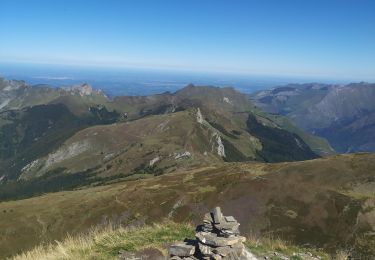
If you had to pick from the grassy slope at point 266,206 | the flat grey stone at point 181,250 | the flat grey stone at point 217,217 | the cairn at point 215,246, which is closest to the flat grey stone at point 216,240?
the cairn at point 215,246

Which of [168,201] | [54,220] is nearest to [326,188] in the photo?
[168,201]

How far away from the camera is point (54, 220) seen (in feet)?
395

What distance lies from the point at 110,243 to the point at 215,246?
5340 mm

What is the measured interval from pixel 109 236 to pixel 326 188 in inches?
2464

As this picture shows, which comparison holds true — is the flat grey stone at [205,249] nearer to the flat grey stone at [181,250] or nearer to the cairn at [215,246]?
the cairn at [215,246]

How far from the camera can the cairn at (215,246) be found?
17.6m

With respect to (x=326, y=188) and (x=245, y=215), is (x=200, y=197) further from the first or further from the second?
(x=326, y=188)

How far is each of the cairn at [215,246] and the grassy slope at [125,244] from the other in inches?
43.2

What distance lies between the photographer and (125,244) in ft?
65.0

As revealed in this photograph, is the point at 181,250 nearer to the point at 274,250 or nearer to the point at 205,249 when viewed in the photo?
the point at 205,249

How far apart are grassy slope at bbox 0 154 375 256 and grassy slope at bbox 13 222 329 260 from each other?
117ft

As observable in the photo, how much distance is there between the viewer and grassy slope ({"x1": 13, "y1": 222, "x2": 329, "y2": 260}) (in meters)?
18.0

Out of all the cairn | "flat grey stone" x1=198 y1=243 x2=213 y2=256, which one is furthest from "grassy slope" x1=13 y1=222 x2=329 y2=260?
"flat grey stone" x1=198 y1=243 x2=213 y2=256

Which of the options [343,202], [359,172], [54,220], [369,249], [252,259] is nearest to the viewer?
[252,259]
